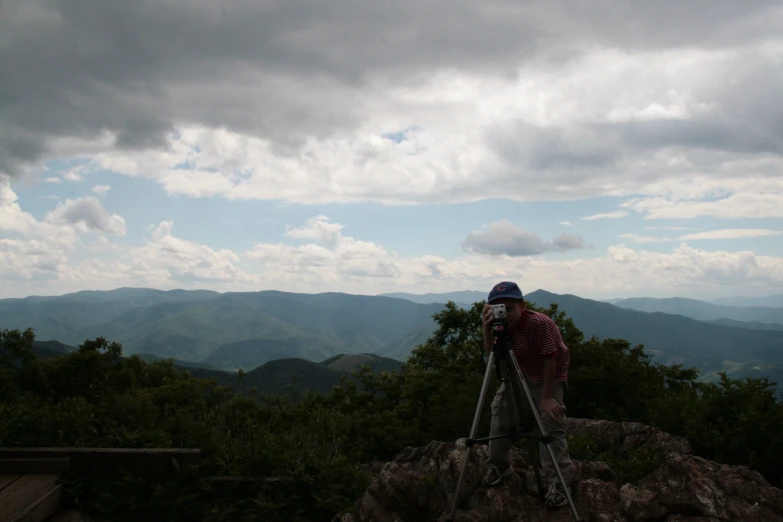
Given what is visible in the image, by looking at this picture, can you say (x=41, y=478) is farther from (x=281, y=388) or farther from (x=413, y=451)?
(x=281, y=388)

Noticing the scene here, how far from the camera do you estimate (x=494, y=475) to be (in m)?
5.77

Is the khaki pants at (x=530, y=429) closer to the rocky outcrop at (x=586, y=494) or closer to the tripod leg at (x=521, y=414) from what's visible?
the tripod leg at (x=521, y=414)

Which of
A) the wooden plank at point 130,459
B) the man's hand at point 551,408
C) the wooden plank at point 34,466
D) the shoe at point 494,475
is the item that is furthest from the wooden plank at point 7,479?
the man's hand at point 551,408

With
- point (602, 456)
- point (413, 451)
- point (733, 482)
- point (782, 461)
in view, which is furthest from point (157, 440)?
point (782, 461)

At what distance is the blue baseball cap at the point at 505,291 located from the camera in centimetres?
579

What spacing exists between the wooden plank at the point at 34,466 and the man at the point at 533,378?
4.99 metres

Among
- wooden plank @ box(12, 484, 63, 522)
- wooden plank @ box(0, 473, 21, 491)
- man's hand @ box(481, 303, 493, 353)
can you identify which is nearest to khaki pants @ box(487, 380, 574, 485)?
man's hand @ box(481, 303, 493, 353)

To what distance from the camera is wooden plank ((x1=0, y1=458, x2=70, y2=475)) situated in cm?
641

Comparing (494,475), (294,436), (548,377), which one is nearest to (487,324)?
(548,377)

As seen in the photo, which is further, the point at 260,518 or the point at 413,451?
the point at 413,451

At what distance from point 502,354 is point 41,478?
5.61m

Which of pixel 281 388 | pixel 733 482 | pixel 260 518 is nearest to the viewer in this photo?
pixel 733 482

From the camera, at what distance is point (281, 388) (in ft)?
42.7

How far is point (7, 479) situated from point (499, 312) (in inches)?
242
